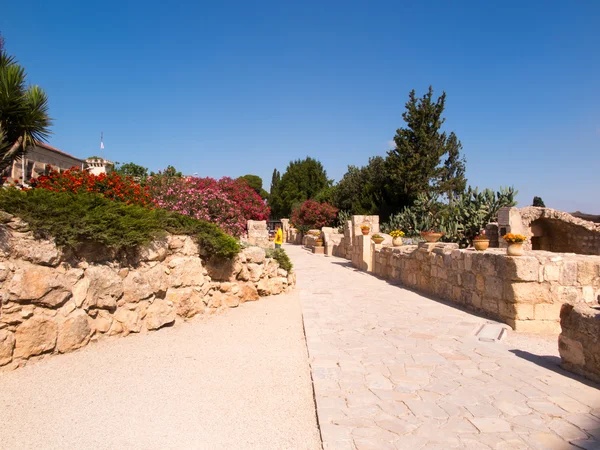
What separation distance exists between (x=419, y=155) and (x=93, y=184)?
23608 mm

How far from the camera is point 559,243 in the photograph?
50.0 feet

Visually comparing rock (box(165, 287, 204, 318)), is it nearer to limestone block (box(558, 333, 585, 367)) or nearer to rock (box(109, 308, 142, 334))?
rock (box(109, 308, 142, 334))

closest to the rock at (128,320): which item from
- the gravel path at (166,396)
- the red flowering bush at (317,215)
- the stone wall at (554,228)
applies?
the gravel path at (166,396)

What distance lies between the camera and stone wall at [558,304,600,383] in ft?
12.7

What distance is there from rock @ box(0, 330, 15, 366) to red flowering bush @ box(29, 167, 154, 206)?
8.22 ft

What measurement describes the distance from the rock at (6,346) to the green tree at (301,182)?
4542 centimetres

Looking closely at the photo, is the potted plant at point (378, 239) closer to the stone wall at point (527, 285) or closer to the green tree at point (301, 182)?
the stone wall at point (527, 285)

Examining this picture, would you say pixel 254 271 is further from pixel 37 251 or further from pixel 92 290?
pixel 37 251

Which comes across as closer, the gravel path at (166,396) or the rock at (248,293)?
the gravel path at (166,396)

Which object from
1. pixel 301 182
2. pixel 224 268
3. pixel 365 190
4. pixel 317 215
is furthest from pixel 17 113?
pixel 301 182

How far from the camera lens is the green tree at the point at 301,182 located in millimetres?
50188

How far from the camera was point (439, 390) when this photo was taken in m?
3.87

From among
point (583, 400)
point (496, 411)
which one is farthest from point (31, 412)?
point (583, 400)

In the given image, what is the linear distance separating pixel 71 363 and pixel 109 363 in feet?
1.34
